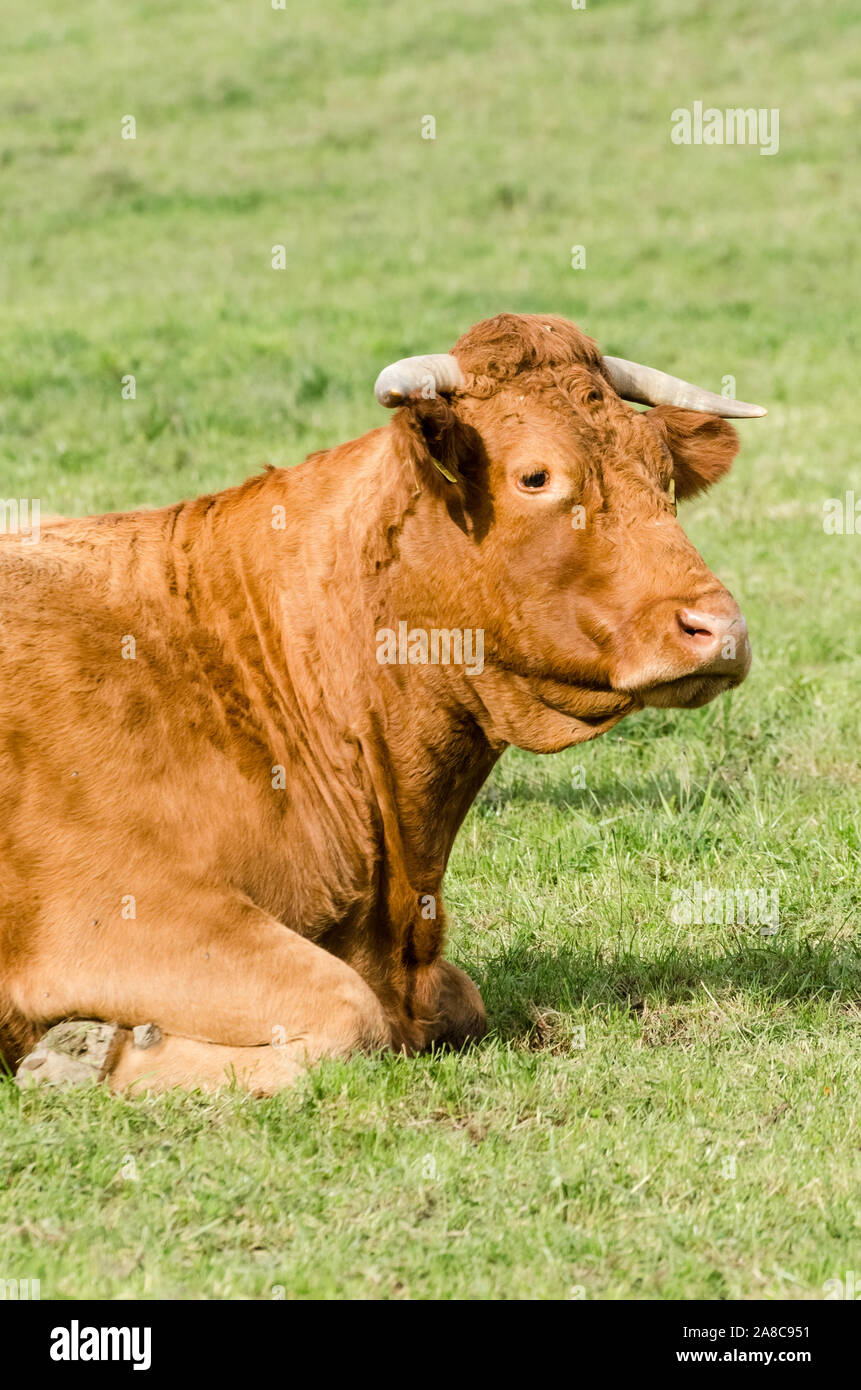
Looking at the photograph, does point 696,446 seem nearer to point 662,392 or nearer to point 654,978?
point 662,392

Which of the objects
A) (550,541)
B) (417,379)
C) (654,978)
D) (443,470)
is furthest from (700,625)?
(654,978)

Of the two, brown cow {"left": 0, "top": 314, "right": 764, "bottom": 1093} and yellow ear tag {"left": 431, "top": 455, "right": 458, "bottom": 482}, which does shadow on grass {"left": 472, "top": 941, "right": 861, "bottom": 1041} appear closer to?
brown cow {"left": 0, "top": 314, "right": 764, "bottom": 1093}

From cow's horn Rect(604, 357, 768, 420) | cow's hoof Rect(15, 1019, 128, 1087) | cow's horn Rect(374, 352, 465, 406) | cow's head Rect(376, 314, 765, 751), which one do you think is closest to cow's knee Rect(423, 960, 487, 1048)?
cow's head Rect(376, 314, 765, 751)

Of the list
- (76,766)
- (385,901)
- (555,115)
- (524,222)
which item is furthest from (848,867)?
(555,115)

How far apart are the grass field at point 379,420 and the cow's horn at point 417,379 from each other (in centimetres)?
179

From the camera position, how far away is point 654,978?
238 inches

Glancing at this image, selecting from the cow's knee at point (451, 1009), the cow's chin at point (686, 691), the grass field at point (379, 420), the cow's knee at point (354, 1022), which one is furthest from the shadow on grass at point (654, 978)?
the cow's chin at point (686, 691)

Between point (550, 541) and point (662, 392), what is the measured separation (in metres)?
0.86

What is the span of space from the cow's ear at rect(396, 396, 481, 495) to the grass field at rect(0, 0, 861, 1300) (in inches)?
63.2

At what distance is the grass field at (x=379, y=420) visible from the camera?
4328 mm

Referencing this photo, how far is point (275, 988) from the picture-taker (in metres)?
4.79

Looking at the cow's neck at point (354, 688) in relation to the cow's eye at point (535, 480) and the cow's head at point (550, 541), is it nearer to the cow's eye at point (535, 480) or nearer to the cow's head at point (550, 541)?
the cow's head at point (550, 541)

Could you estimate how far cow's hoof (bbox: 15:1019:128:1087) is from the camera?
4754 mm

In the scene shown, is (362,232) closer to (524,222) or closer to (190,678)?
(524,222)
